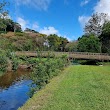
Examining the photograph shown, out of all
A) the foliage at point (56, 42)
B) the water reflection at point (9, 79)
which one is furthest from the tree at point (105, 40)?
the water reflection at point (9, 79)

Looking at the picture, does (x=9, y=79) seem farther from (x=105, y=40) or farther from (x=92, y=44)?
(x=105, y=40)

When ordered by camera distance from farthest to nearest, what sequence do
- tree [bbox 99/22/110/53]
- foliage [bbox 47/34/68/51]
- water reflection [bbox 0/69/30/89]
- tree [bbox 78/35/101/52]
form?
foliage [bbox 47/34/68/51] → tree [bbox 99/22/110/53] → tree [bbox 78/35/101/52] → water reflection [bbox 0/69/30/89]

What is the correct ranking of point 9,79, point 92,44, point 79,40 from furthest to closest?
point 79,40, point 92,44, point 9,79

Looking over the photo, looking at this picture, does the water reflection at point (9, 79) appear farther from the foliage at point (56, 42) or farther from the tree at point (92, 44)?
the foliage at point (56, 42)

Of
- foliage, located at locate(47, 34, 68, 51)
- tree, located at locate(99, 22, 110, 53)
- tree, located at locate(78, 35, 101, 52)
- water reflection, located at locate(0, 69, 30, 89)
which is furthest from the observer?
foliage, located at locate(47, 34, 68, 51)

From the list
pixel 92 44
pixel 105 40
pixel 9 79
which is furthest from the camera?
pixel 105 40

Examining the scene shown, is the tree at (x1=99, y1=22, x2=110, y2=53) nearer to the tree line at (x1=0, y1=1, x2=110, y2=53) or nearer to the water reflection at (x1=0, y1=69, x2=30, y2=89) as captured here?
the tree line at (x1=0, y1=1, x2=110, y2=53)

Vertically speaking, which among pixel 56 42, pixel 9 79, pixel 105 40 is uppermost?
pixel 56 42

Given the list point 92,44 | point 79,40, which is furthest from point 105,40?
point 79,40

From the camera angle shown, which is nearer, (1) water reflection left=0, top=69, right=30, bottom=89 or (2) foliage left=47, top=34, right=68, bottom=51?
(1) water reflection left=0, top=69, right=30, bottom=89

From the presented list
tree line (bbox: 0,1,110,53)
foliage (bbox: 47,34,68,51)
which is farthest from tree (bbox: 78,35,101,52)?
foliage (bbox: 47,34,68,51)

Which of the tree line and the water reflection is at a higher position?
the tree line

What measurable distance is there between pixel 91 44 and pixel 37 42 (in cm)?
2914

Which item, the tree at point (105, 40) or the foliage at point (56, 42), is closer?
the tree at point (105, 40)
